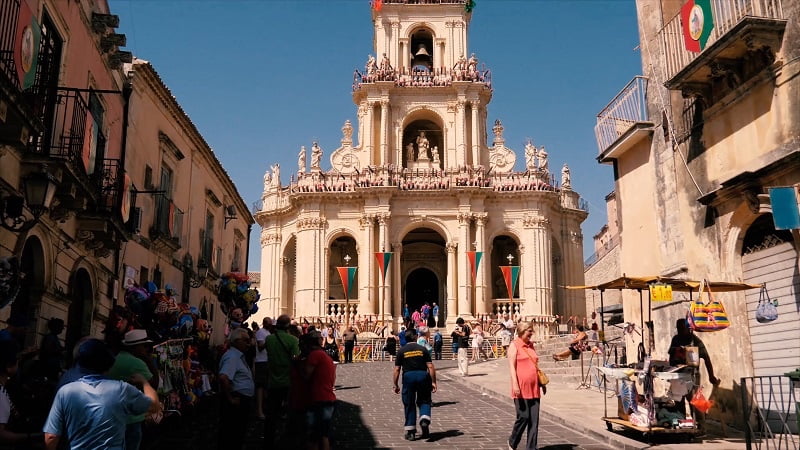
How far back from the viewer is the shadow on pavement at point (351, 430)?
962cm

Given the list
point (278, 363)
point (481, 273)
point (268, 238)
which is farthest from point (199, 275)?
point (268, 238)

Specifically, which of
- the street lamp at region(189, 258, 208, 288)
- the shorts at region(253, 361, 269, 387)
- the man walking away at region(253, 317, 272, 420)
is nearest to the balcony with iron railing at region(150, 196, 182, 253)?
the street lamp at region(189, 258, 208, 288)

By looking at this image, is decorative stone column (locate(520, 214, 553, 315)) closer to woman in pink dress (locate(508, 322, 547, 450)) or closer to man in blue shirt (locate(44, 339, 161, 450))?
woman in pink dress (locate(508, 322, 547, 450))

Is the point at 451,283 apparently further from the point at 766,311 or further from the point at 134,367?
the point at 134,367

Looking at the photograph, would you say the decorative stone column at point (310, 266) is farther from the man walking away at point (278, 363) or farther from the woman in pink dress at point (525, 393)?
the woman in pink dress at point (525, 393)

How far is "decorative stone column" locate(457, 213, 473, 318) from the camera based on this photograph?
3448 cm

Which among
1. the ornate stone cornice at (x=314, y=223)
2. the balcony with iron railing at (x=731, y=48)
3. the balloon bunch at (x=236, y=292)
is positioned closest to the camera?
the balcony with iron railing at (x=731, y=48)

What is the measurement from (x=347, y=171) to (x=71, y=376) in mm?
33377

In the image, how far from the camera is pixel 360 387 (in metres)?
17.3

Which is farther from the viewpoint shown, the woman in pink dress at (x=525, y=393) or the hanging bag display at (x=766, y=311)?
the hanging bag display at (x=766, y=311)

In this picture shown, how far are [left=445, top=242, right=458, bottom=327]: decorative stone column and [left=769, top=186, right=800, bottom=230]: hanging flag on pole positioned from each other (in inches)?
1016

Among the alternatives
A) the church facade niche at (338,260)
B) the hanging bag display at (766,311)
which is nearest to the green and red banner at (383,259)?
the church facade niche at (338,260)

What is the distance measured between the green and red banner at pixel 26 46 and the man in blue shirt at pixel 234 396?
4450mm

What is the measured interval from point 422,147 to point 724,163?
27.9 m
